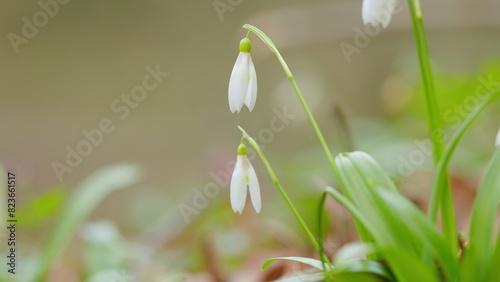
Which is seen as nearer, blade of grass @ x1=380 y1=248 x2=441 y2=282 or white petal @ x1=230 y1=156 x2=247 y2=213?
blade of grass @ x1=380 y1=248 x2=441 y2=282

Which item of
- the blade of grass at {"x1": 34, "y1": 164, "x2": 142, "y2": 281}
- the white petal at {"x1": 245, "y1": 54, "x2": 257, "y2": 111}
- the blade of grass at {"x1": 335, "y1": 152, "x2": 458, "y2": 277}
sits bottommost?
the blade of grass at {"x1": 335, "y1": 152, "x2": 458, "y2": 277}

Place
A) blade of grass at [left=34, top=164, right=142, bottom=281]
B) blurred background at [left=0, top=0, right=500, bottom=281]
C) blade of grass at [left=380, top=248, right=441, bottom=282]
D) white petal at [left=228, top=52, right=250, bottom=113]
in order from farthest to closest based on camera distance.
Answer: blurred background at [left=0, top=0, right=500, bottom=281], blade of grass at [left=34, top=164, right=142, bottom=281], white petal at [left=228, top=52, right=250, bottom=113], blade of grass at [left=380, top=248, right=441, bottom=282]

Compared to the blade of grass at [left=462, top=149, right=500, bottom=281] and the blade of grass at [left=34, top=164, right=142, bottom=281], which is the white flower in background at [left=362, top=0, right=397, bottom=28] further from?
the blade of grass at [left=34, top=164, right=142, bottom=281]

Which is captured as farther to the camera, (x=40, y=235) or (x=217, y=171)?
(x=217, y=171)

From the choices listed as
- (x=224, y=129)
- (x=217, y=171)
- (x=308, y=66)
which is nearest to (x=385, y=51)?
(x=308, y=66)

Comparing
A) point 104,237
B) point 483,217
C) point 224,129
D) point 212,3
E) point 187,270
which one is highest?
point 212,3

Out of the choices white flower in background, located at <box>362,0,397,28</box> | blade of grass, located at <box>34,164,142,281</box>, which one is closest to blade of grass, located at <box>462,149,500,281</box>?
white flower in background, located at <box>362,0,397,28</box>

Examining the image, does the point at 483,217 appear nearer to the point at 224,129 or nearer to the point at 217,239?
the point at 217,239

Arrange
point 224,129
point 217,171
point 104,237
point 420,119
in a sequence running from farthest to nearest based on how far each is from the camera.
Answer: point 224,129 < point 420,119 < point 217,171 < point 104,237

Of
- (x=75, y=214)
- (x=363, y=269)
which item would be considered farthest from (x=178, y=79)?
(x=363, y=269)
